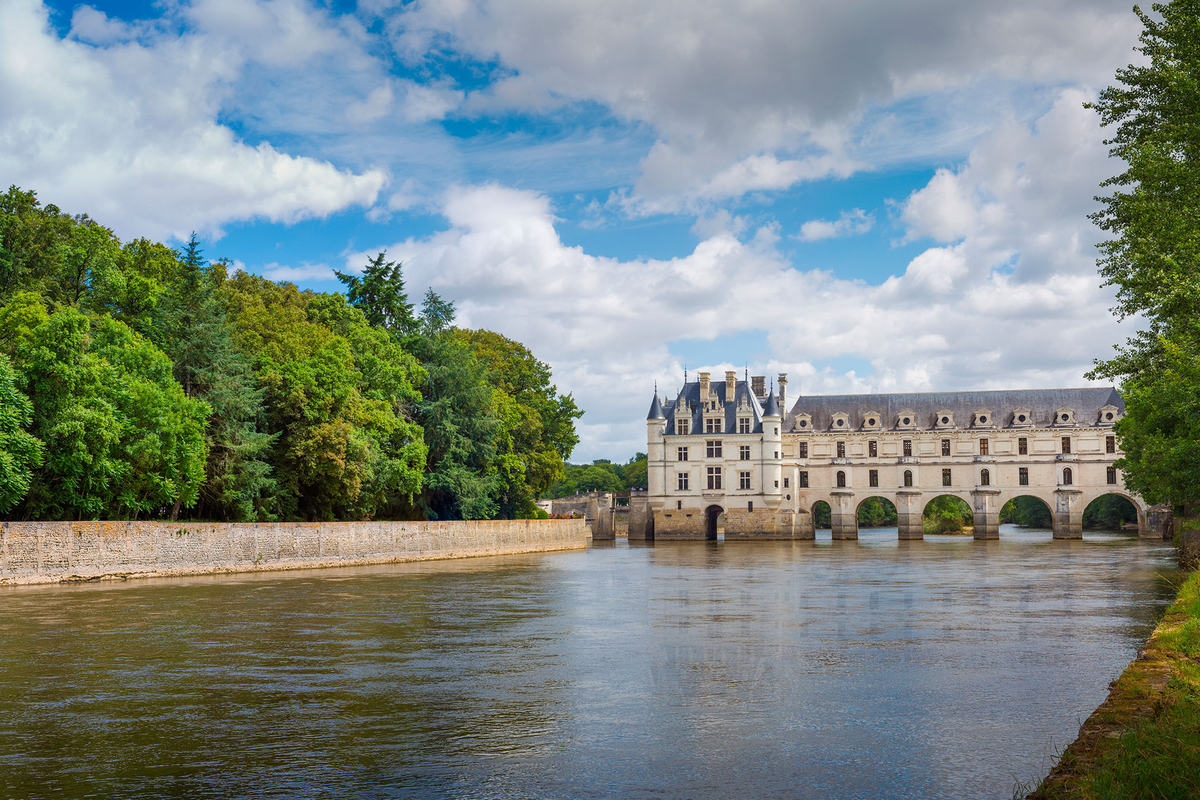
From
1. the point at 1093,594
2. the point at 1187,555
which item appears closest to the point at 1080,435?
the point at 1187,555

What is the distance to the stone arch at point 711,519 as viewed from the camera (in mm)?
79750

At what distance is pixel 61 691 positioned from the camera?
12102mm

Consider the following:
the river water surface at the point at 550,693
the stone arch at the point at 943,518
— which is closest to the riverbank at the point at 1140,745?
the river water surface at the point at 550,693

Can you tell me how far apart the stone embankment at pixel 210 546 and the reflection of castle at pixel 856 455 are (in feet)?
96.9

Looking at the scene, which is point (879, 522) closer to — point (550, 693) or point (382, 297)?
point (382, 297)

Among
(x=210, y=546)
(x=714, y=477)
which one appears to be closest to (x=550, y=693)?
Answer: (x=210, y=546)

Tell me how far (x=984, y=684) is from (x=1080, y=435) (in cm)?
7003

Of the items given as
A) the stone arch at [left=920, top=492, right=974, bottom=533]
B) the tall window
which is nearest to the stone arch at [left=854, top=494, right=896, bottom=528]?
the stone arch at [left=920, top=492, right=974, bottom=533]

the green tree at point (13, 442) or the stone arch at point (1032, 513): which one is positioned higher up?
the green tree at point (13, 442)

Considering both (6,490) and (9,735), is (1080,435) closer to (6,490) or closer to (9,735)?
(6,490)

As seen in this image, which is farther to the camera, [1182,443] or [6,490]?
[6,490]

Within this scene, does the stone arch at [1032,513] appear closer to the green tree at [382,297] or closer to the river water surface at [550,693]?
the green tree at [382,297]

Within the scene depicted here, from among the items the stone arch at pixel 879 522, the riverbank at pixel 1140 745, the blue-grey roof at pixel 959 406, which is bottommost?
the stone arch at pixel 879 522

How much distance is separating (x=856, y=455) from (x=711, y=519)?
1255 centimetres
